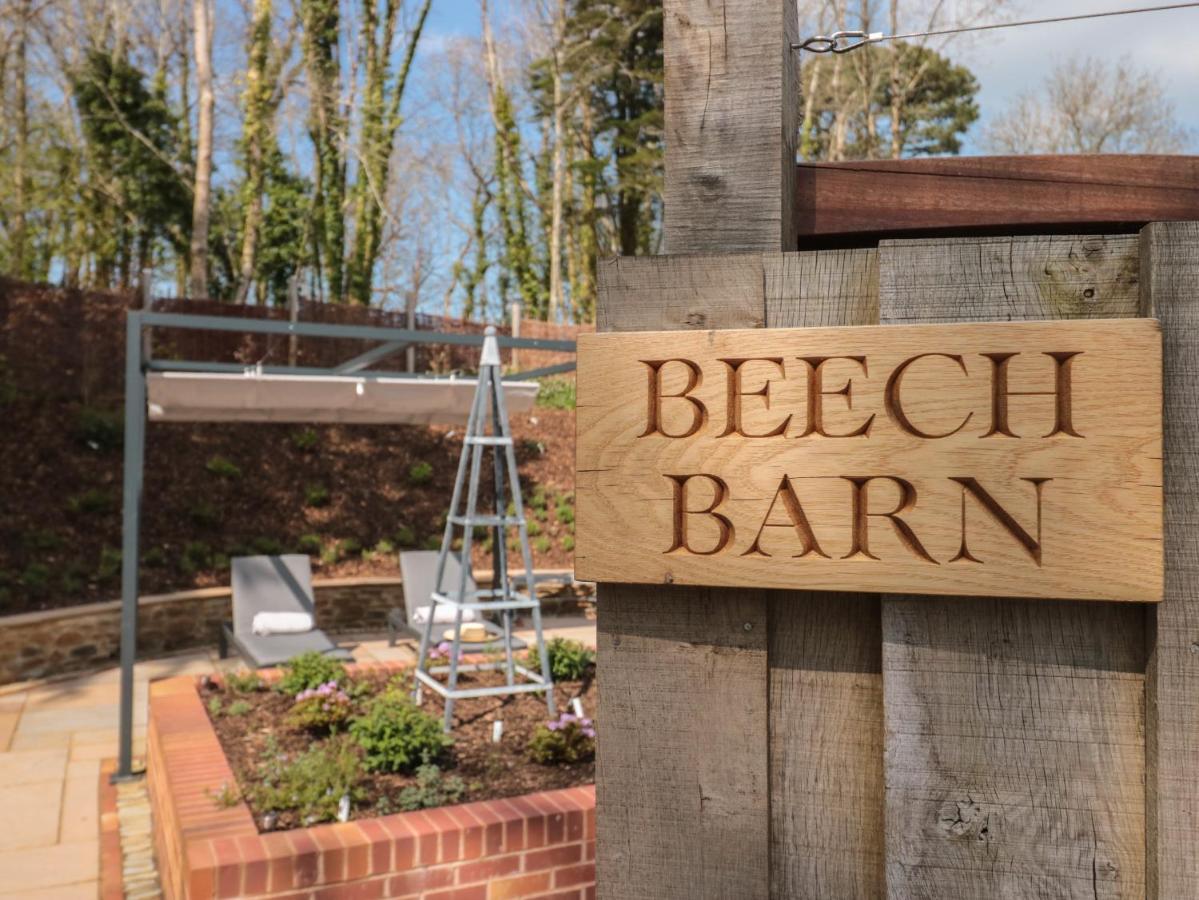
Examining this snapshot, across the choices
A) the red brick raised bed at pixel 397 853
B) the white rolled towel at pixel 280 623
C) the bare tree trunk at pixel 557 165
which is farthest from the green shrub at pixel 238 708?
the bare tree trunk at pixel 557 165

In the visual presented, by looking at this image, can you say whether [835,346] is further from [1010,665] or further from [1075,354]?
[1010,665]

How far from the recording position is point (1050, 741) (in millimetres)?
991

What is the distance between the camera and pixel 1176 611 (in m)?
0.97

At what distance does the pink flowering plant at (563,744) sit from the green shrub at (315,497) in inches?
310

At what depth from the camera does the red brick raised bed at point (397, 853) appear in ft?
10.5

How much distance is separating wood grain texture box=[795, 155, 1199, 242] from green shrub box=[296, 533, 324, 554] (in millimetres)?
10469

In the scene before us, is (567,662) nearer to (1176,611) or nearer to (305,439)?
(1176,611)

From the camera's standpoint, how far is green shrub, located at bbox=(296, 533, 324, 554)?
11.0m

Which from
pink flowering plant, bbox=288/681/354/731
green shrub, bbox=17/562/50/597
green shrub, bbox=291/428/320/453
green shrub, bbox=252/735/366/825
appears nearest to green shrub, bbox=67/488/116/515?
green shrub, bbox=17/562/50/597

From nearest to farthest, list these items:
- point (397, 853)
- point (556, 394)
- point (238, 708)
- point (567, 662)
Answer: point (397, 853) → point (238, 708) → point (567, 662) → point (556, 394)

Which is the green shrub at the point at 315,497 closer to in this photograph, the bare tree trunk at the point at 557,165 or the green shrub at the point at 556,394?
the green shrub at the point at 556,394

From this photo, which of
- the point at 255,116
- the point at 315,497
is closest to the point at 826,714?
the point at 315,497

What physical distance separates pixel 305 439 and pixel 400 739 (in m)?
8.93

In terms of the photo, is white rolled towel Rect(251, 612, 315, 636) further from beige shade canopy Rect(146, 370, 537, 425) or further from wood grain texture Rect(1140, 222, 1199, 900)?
wood grain texture Rect(1140, 222, 1199, 900)
